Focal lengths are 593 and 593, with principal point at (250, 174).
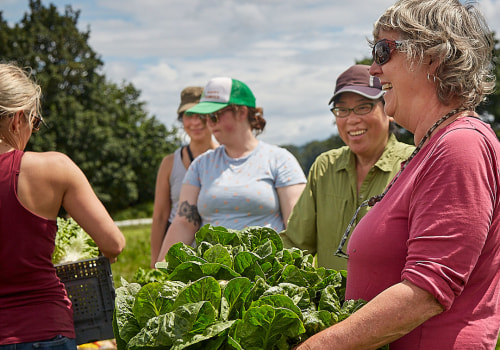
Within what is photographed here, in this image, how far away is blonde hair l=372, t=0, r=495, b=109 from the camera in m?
1.84

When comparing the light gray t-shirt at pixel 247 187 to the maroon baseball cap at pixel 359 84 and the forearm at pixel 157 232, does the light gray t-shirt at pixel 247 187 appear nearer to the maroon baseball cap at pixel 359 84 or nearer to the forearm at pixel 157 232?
the maroon baseball cap at pixel 359 84

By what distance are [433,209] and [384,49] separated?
0.58 m

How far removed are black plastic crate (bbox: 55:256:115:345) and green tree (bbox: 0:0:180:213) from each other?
38441 millimetres

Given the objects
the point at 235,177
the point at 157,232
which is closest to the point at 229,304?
the point at 235,177

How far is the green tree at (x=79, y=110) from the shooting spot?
4153 centimetres

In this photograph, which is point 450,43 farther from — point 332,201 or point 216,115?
point 216,115

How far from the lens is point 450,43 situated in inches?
72.4

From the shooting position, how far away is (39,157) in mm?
2828

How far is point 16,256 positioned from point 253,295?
4.62 feet

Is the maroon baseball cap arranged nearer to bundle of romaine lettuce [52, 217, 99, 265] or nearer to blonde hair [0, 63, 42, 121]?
blonde hair [0, 63, 42, 121]

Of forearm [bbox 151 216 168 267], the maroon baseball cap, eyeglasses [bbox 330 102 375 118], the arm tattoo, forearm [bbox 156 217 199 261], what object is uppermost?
the maroon baseball cap

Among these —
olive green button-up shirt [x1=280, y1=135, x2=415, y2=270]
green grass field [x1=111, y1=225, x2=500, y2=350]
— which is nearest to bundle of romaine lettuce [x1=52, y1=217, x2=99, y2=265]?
Answer: olive green button-up shirt [x1=280, y1=135, x2=415, y2=270]

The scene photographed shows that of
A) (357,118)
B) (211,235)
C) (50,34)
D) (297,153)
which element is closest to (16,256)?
(211,235)

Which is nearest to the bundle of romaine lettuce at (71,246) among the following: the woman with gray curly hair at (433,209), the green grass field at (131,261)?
the woman with gray curly hair at (433,209)
